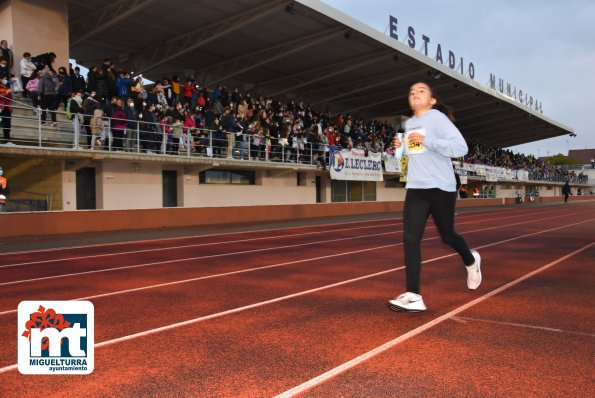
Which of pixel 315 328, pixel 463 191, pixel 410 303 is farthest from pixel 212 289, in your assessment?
pixel 463 191

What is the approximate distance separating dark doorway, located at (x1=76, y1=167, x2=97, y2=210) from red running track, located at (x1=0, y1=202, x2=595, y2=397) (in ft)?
31.0

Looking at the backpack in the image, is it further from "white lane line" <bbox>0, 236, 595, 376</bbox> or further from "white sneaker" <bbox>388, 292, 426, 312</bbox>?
"white sneaker" <bbox>388, 292, 426, 312</bbox>

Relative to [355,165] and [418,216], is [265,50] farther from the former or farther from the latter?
[418,216]

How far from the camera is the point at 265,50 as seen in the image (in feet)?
86.5

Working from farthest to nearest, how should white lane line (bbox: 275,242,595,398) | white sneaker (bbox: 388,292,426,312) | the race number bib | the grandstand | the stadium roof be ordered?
1. the stadium roof
2. the grandstand
3. white sneaker (bbox: 388,292,426,312)
4. the race number bib
5. white lane line (bbox: 275,242,595,398)

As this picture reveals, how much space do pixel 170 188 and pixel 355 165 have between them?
35.0 ft

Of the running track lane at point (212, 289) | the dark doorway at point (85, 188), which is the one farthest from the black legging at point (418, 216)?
the dark doorway at point (85, 188)

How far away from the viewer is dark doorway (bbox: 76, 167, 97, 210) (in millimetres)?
17891

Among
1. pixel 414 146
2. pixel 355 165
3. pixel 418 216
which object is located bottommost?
pixel 418 216

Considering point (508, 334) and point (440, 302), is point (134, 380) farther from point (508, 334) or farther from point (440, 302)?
point (440, 302)

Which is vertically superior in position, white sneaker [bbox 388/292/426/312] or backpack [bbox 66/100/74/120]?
backpack [bbox 66/100/74/120]

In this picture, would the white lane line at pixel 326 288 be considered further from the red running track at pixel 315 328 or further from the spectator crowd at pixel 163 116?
the spectator crowd at pixel 163 116

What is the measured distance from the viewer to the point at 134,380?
10.6 feet

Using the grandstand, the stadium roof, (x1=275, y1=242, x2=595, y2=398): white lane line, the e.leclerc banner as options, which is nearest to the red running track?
Answer: (x1=275, y1=242, x2=595, y2=398): white lane line
